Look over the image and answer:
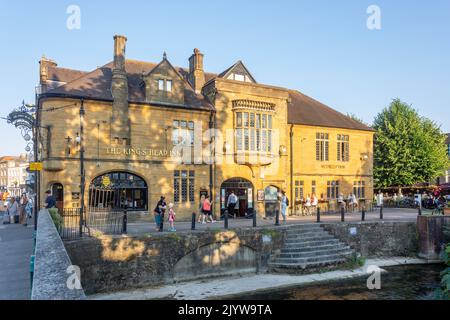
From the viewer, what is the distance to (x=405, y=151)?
37094 millimetres

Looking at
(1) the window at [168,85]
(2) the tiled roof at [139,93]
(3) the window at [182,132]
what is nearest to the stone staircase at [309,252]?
(3) the window at [182,132]

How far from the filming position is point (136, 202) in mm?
20406

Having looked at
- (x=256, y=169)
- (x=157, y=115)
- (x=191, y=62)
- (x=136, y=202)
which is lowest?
(x=136, y=202)

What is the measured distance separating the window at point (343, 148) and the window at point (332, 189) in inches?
85.4

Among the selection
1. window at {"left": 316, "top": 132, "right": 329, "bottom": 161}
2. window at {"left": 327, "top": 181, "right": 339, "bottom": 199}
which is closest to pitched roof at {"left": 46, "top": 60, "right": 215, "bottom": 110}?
window at {"left": 316, "top": 132, "right": 329, "bottom": 161}

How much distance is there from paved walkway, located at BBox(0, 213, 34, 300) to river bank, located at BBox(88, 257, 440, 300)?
10.6ft

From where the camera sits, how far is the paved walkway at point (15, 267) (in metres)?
7.19

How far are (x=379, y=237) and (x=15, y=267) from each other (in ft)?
61.5

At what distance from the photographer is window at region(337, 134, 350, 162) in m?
28.1

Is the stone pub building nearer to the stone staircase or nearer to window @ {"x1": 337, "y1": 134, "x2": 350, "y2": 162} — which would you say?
window @ {"x1": 337, "y1": 134, "x2": 350, "y2": 162}

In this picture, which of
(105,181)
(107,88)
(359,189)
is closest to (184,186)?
(105,181)

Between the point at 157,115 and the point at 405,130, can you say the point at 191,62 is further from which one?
the point at 405,130

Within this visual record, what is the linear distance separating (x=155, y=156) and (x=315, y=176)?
1319 centimetres

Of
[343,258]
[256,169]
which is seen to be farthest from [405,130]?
[343,258]
